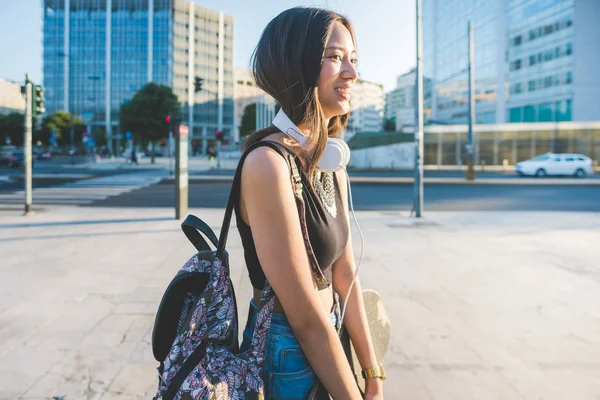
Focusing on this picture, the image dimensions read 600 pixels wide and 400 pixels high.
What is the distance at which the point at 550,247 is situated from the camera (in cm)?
784

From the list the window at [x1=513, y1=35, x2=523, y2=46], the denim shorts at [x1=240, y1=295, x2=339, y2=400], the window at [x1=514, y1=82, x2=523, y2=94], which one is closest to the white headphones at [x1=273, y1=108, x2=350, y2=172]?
the denim shorts at [x1=240, y1=295, x2=339, y2=400]

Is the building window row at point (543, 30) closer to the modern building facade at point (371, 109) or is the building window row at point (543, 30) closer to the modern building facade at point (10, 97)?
the modern building facade at point (10, 97)

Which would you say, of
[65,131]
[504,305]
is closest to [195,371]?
[504,305]

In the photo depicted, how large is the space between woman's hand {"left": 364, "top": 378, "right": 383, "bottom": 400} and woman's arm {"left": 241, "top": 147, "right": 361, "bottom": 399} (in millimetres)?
250

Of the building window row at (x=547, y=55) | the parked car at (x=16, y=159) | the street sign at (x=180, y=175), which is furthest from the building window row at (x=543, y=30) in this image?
the street sign at (x=180, y=175)

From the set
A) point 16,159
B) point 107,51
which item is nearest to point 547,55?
point 16,159

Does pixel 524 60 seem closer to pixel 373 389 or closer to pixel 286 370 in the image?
pixel 373 389

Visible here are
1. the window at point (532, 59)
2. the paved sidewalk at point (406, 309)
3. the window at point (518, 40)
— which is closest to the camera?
the paved sidewalk at point (406, 309)

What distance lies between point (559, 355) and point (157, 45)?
10788cm

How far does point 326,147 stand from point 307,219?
0.24 meters

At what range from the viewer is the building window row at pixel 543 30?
174 feet

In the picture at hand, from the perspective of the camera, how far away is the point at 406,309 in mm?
4602

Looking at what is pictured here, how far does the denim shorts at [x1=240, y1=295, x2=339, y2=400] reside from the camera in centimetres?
121

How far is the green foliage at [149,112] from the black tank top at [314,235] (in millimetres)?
51695
